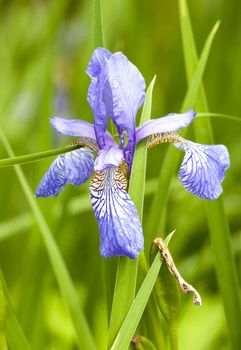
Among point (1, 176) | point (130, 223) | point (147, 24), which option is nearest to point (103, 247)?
point (130, 223)

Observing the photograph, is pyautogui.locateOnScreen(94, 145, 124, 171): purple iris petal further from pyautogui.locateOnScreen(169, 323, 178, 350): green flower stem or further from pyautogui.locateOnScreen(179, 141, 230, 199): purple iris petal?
pyautogui.locateOnScreen(169, 323, 178, 350): green flower stem

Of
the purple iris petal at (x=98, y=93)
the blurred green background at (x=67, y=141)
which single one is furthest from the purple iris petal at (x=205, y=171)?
the blurred green background at (x=67, y=141)

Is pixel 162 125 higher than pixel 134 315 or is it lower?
higher

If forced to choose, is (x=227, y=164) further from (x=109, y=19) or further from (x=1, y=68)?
(x=1, y=68)

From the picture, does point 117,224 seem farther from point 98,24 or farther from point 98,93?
point 98,24

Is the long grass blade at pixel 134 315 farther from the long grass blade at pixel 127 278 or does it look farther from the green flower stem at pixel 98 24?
the green flower stem at pixel 98 24

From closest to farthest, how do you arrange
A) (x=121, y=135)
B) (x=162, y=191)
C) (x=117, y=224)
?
(x=117, y=224)
(x=121, y=135)
(x=162, y=191)

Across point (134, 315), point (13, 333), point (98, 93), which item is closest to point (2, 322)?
point (13, 333)
